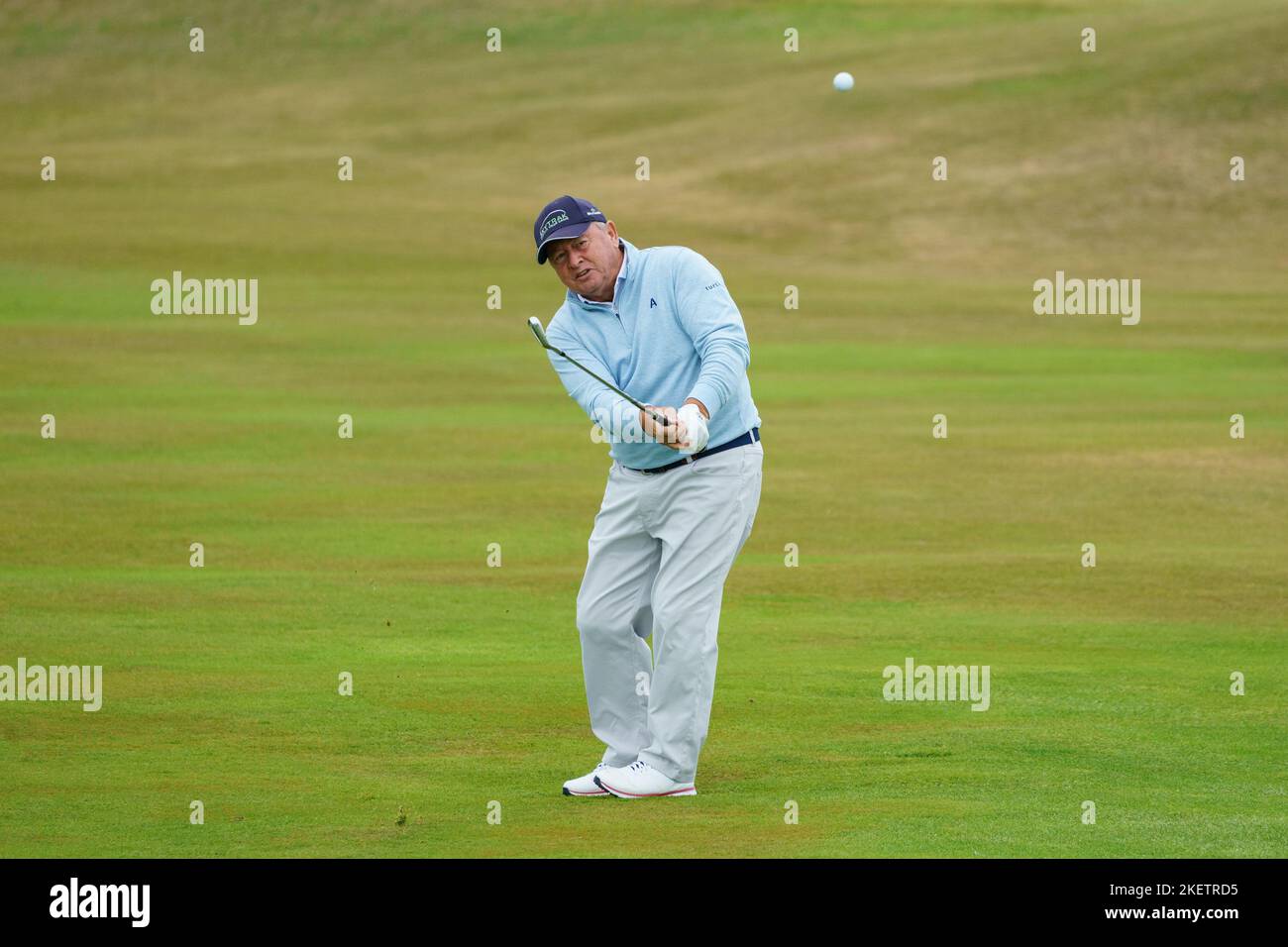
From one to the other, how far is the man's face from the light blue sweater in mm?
54

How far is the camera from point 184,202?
170 ft

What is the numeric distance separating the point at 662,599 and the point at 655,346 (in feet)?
3.26

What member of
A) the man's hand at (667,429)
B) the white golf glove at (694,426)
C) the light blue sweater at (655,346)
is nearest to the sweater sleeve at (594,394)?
the light blue sweater at (655,346)

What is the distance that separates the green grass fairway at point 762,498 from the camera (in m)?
8.83

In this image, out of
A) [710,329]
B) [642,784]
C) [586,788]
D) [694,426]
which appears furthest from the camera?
[586,788]

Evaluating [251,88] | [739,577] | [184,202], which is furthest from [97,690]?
[251,88]

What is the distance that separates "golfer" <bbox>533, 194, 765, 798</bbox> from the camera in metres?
8.36

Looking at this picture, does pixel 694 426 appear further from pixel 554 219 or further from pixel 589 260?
pixel 554 219

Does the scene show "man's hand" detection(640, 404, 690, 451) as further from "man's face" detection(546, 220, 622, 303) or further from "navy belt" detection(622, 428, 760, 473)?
"man's face" detection(546, 220, 622, 303)

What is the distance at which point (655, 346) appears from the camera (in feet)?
27.9

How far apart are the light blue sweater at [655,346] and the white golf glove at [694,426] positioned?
0.52 ft

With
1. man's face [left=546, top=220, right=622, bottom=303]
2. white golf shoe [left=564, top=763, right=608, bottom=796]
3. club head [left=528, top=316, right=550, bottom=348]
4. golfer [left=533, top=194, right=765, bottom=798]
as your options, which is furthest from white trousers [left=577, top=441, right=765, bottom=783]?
man's face [left=546, top=220, right=622, bottom=303]

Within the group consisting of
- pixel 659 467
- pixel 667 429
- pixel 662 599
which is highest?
pixel 667 429

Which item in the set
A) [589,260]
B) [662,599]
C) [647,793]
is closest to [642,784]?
[647,793]
